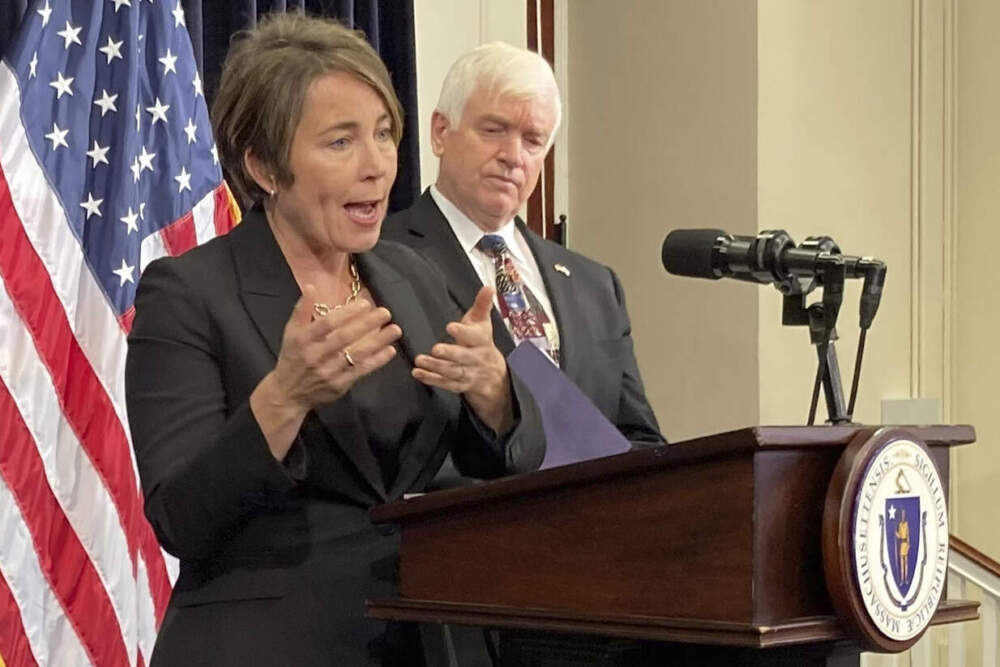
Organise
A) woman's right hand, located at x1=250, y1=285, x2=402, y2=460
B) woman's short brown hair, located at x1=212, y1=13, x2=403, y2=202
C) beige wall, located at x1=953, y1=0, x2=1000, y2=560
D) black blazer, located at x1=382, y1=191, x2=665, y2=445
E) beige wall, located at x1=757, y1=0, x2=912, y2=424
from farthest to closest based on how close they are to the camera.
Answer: beige wall, located at x1=953, y1=0, x2=1000, y2=560 < beige wall, located at x1=757, y1=0, x2=912, y2=424 < black blazer, located at x1=382, y1=191, x2=665, y2=445 < woman's short brown hair, located at x1=212, y1=13, x2=403, y2=202 < woman's right hand, located at x1=250, y1=285, x2=402, y2=460

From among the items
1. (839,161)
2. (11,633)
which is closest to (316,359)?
(11,633)

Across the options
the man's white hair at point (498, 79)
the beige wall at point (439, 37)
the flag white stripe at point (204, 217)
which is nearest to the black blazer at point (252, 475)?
the man's white hair at point (498, 79)

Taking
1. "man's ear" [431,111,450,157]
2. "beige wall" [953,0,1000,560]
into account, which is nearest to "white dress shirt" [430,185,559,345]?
"man's ear" [431,111,450,157]

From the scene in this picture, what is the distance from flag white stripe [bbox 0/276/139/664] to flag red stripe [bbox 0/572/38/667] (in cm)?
20

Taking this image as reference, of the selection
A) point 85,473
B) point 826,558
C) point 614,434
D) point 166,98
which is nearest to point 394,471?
point 614,434

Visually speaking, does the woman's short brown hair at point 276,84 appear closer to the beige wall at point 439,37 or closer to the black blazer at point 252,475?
the black blazer at point 252,475

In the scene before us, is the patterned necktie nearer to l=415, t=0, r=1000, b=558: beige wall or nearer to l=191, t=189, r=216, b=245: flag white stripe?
l=191, t=189, r=216, b=245: flag white stripe

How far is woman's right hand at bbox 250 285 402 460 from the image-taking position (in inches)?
57.0

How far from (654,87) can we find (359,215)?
146 inches

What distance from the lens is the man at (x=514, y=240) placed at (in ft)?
8.84

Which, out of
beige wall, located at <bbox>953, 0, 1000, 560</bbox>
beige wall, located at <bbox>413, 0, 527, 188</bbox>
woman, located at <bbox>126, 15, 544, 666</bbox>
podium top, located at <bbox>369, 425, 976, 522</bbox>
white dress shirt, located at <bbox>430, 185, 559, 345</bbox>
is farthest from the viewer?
beige wall, located at <bbox>953, 0, 1000, 560</bbox>

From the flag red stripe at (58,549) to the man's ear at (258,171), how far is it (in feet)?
3.92

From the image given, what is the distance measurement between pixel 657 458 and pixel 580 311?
1.50 m

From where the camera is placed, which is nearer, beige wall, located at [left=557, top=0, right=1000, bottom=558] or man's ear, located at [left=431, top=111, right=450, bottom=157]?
man's ear, located at [left=431, top=111, right=450, bottom=157]
